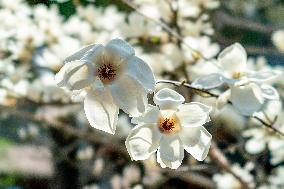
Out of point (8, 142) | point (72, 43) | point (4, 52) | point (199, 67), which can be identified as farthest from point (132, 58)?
point (8, 142)

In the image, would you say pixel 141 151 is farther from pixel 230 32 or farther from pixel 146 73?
pixel 230 32

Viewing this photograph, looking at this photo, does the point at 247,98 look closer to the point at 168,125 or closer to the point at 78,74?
the point at 168,125

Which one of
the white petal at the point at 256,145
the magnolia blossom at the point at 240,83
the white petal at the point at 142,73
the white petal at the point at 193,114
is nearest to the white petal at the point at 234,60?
the magnolia blossom at the point at 240,83

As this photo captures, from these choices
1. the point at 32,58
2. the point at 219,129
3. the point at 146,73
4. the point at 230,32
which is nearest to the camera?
the point at 146,73

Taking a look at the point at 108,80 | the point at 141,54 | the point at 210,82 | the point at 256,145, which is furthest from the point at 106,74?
the point at 141,54

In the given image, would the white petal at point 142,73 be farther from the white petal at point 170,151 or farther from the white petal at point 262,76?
the white petal at point 262,76

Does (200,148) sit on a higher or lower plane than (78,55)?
lower
